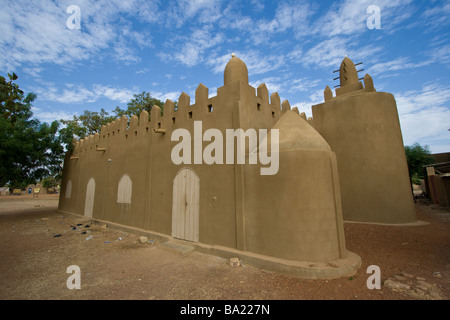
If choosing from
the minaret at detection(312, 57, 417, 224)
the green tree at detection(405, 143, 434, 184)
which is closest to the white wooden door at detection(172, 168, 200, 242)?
the minaret at detection(312, 57, 417, 224)

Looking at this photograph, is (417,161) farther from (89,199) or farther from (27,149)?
(27,149)

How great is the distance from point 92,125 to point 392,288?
27767 mm

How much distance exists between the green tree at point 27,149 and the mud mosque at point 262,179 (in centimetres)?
332

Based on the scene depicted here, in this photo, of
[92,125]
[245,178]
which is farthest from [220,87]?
[92,125]

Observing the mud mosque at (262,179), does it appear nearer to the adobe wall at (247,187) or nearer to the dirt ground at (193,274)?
the adobe wall at (247,187)

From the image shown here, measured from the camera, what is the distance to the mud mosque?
16.4 ft

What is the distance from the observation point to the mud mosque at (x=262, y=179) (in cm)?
500

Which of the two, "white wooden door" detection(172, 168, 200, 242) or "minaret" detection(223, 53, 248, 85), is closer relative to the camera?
"minaret" detection(223, 53, 248, 85)
